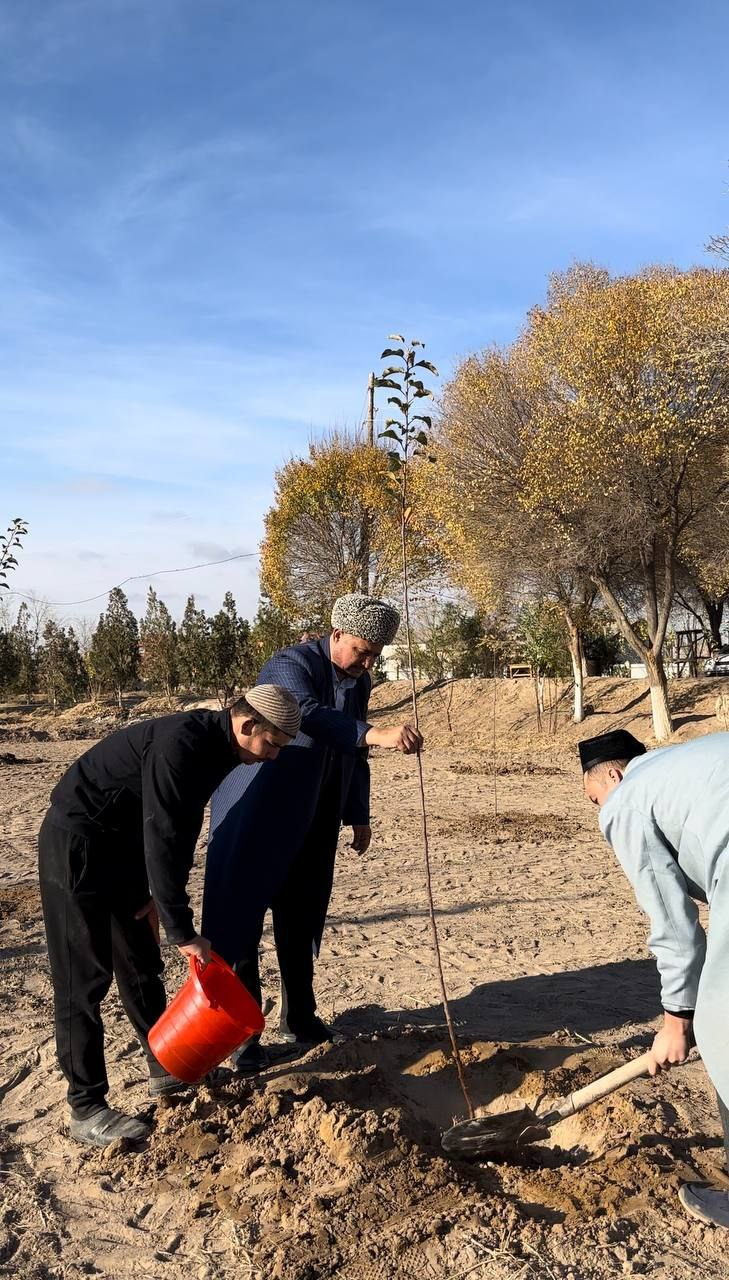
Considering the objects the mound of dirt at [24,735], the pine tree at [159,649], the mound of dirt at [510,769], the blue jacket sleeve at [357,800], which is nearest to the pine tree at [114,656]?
the pine tree at [159,649]

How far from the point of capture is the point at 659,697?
1870 cm

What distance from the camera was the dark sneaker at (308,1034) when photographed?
4.51 m

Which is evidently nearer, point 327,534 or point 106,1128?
point 106,1128

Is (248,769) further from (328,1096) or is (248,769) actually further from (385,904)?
(385,904)

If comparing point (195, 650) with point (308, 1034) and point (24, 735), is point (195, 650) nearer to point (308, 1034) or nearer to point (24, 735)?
point (24, 735)

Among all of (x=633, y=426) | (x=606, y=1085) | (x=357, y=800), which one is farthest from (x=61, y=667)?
(x=606, y=1085)

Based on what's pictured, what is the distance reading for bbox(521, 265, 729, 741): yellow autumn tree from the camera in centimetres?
1680

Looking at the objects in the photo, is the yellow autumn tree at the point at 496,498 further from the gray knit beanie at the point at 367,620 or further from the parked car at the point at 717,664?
the gray knit beanie at the point at 367,620

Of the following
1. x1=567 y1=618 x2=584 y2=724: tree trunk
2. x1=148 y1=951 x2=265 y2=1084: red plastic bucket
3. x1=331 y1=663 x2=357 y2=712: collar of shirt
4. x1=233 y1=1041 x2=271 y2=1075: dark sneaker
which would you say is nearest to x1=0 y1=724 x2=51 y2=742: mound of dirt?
x1=567 y1=618 x2=584 y2=724: tree trunk

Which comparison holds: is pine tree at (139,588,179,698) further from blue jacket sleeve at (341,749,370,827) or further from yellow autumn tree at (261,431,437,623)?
blue jacket sleeve at (341,749,370,827)

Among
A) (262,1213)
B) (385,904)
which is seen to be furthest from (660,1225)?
(385,904)

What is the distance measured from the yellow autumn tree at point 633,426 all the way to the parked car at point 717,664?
10.8 meters

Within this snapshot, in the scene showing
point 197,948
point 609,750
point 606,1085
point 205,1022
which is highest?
point 609,750

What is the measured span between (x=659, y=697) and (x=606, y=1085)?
639 inches
